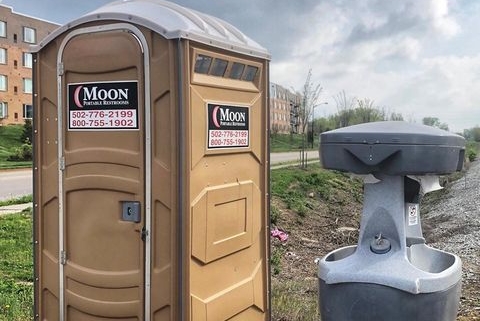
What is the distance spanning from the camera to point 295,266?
8.20 meters

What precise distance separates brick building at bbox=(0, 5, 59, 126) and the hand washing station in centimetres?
4507

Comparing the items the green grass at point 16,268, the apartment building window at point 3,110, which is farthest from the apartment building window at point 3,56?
the green grass at point 16,268

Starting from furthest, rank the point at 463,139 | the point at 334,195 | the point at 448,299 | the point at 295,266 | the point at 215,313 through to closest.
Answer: the point at 334,195, the point at 295,266, the point at 215,313, the point at 463,139, the point at 448,299

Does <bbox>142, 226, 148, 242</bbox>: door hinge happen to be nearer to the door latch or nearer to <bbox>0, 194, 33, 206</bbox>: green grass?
the door latch

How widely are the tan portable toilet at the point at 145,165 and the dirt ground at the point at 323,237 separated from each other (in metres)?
2.48

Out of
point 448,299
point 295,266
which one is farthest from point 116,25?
point 295,266

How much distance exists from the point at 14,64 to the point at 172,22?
46278 millimetres

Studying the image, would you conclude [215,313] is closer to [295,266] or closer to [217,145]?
[217,145]

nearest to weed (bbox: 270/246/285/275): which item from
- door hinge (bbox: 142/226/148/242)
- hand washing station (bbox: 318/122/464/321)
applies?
door hinge (bbox: 142/226/148/242)

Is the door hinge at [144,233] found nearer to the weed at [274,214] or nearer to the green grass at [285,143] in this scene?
the weed at [274,214]

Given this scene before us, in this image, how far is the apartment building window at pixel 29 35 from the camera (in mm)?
45719

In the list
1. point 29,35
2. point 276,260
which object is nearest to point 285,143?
point 29,35

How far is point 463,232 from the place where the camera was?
11203mm

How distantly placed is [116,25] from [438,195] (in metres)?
20.5
